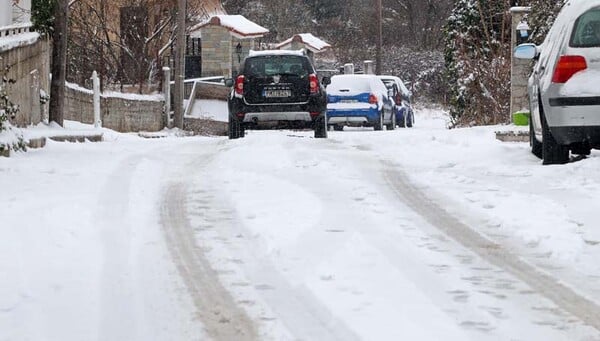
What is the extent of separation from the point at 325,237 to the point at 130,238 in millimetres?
1222

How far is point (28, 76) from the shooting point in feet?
61.0

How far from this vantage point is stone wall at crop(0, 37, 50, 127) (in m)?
16.7

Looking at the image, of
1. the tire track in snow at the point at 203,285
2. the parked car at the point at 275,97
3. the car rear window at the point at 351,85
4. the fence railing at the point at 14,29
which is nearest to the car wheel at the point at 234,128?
the parked car at the point at 275,97

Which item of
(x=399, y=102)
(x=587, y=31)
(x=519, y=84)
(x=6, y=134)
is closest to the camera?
(x=587, y=31)

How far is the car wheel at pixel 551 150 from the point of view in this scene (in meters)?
11.1

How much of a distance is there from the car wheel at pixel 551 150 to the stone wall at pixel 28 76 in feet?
25.0

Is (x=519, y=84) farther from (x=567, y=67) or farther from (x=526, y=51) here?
(x=567, y=67)

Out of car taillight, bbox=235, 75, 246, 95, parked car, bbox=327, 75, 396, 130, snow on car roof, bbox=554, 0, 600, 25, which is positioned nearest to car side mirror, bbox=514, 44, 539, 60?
snow on car roof, bbox=554, 0, 600, 25

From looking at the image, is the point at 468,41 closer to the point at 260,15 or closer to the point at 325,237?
the point at 325,237

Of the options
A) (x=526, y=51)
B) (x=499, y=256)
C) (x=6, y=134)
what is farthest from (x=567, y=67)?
(x=6, y=134)

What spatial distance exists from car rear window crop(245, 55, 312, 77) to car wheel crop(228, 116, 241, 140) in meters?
0.78

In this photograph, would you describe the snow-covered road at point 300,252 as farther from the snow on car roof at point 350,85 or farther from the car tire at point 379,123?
the car tire at point 379,123

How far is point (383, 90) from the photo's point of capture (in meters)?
29.6

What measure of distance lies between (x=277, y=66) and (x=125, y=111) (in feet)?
51.0
